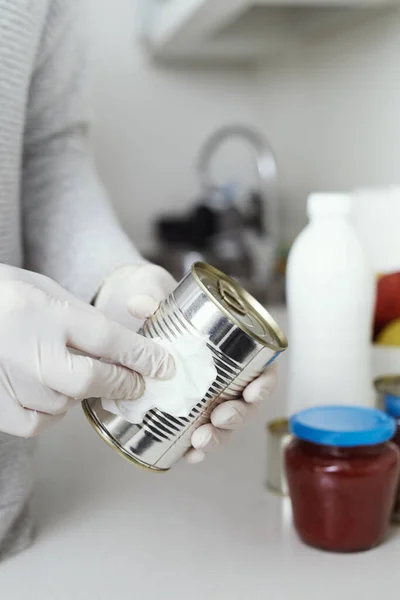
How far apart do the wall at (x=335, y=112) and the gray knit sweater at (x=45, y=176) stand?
0.84 m

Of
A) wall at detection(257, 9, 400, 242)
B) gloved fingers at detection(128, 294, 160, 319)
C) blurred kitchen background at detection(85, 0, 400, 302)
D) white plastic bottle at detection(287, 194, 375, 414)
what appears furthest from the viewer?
blurred kitchen background at detection(85, 0, 400, 302)

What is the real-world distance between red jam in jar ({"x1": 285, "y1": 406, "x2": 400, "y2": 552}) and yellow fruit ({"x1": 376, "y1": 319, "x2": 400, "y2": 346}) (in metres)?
0.16

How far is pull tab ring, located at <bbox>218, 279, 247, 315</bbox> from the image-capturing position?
0.49 meters

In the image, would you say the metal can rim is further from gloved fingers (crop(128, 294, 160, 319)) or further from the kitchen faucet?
the kitchen faucet

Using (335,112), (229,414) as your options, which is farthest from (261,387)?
(335,112)

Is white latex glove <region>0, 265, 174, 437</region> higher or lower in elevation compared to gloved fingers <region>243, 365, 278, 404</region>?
higher

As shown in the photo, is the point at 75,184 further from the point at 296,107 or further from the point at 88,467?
the point at 296,107

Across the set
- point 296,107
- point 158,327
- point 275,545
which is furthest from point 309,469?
point 296,107

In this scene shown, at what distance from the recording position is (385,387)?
25.6 inches

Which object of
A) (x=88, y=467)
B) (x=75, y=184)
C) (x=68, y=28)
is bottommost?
(x=88, y=467)

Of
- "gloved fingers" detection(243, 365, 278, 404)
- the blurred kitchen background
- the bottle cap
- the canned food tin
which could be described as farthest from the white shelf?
"gloved fingers" detection(243, 365, 278, 404)

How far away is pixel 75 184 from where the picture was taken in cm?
74

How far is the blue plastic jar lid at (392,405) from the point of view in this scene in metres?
0.61

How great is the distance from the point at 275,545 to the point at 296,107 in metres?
1.50
